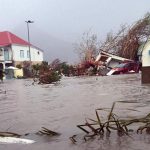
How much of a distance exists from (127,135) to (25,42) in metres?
71.5

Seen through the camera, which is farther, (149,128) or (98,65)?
(98,65)

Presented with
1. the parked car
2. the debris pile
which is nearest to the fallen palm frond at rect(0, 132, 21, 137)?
the parked car

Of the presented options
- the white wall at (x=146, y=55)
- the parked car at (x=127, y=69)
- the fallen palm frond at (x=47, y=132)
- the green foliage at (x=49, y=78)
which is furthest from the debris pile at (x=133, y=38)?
the fallen palm frond at (x=47, y=132)

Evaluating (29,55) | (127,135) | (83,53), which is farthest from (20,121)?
(29,55)

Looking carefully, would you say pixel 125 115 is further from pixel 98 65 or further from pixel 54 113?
pixel 98 65

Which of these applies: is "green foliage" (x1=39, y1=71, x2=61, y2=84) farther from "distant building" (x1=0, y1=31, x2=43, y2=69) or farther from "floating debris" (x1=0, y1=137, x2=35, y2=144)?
"distant building" (x1=0, y1=31, x2=43, y2=69)

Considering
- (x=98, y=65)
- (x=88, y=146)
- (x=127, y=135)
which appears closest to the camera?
(x=88, y=146)

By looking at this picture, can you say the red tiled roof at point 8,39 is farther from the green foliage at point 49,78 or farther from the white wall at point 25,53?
the green foliage at point 49,78

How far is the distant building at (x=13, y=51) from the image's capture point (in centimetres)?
6950

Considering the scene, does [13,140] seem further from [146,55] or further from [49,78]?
[146,55]

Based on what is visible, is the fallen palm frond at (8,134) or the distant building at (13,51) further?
the distant building at (13,51)

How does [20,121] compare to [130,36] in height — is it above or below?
below

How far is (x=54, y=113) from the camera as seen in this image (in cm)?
835

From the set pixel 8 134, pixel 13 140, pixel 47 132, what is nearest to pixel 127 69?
pixel 47 132
